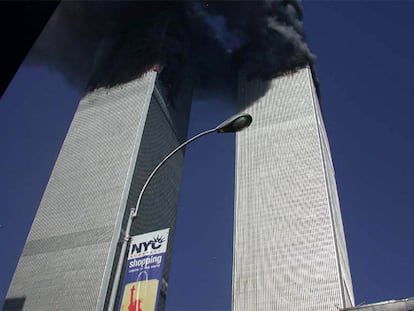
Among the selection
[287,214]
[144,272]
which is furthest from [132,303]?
[287,214]

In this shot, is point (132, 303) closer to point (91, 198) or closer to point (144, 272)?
point (144, 272)

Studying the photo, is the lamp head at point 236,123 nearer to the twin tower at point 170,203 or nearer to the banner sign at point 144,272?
the banner sign at point 144,272

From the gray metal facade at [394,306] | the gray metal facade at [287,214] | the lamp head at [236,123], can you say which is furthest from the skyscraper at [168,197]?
the lamp head at [236,123]

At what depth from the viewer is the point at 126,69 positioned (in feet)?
431

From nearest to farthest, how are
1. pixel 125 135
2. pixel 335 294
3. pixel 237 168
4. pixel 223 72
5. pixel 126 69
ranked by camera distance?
pixel 335 294 → pixel 125 135 → pixel 237 168 → pixel 126 69 → pixel 223 72

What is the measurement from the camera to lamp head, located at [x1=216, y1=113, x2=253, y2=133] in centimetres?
1395

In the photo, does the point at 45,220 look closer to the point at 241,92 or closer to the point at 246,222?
the point at 246,222

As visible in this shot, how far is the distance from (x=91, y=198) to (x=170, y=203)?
2247cm

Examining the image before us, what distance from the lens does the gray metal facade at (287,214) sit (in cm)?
9112

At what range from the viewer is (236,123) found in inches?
554

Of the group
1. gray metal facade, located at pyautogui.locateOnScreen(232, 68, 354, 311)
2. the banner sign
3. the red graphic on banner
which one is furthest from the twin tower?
the red graphic on banner

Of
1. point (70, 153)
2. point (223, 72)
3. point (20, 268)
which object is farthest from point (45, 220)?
point (223, 72)

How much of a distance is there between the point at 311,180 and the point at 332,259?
814 inches

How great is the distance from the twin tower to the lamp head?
67.3 m
